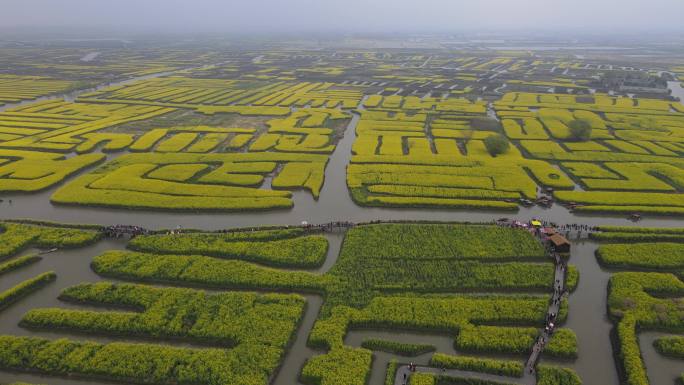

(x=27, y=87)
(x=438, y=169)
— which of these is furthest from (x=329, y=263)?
(x=27, y=87)

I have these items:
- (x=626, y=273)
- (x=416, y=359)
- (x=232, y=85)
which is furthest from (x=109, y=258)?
(x=232, y=85)

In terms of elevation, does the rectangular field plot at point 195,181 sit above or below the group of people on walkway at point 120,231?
above

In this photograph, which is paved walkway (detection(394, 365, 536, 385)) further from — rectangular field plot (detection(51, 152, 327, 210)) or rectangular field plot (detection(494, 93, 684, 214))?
rectangular field plot (detection(494, 93, 684, 214))

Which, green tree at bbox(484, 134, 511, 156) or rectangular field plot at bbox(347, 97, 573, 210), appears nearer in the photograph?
rectangular field plot at bbox(347, 97, 573, 210)

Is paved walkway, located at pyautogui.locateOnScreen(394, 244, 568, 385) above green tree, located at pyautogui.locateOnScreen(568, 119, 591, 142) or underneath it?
underneath

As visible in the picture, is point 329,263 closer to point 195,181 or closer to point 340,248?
point 340,248

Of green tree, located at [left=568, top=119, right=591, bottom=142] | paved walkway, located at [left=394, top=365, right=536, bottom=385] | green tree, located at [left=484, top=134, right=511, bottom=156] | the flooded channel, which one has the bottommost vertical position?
paved walkway, located at [left=394, top=365, right=536, bottom=385]

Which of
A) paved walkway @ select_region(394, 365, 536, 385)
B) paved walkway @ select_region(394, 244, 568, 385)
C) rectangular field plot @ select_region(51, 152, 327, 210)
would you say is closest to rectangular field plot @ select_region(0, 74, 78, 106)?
rectangular field plot @ select_region(51, 152, 327, 210)

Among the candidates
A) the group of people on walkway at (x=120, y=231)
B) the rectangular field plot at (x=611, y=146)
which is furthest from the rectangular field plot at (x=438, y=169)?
the group of people on walkway at (x=120, y=231)

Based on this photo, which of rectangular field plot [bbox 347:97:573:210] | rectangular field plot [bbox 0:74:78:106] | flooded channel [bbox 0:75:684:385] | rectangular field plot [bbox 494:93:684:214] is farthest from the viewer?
rectangular field plot [bbox 0:74:78:106]

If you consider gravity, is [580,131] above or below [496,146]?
above

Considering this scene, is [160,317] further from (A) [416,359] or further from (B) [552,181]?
(B) [552,181]

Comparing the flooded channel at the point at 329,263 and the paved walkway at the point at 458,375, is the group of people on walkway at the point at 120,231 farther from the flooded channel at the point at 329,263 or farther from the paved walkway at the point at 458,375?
the paved walkway at the point at 458,375
